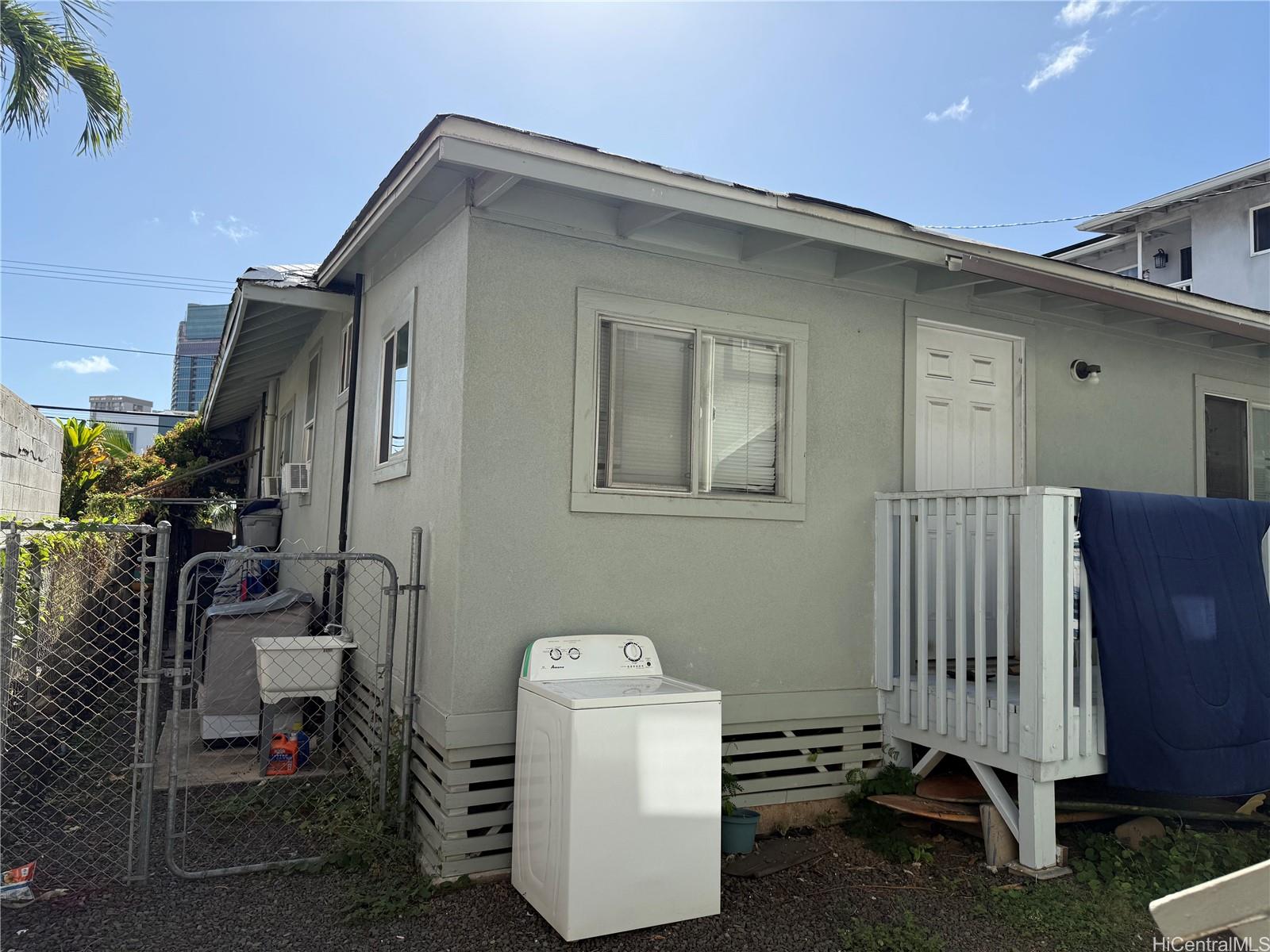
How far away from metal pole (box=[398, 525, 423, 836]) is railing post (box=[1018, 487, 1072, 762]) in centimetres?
290

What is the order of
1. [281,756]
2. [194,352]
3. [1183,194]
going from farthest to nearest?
[194,352], [1183,194], [281,756]

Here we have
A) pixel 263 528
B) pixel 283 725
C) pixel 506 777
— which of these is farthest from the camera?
pixel 263 528

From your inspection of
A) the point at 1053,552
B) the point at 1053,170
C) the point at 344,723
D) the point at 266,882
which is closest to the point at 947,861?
the point at 1053,552

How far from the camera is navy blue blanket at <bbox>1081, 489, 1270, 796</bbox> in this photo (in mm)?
4125

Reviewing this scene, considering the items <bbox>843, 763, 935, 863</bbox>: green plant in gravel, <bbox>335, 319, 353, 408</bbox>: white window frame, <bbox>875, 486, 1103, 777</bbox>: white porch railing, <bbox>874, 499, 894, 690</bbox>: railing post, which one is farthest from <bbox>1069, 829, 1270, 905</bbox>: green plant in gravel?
<bbox>335, 319, 353, 408</bbox>: white window frame

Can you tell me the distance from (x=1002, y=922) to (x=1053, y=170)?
11991mm

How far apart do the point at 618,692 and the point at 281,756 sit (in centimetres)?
288

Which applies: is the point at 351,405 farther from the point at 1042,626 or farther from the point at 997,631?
the point at 1042,626

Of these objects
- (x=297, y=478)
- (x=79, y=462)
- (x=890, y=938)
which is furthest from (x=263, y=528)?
(x=890, y=938)

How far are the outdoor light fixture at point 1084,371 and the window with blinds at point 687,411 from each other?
2.41 metres

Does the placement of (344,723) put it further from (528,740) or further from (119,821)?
(528,740)

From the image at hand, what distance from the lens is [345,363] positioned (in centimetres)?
675

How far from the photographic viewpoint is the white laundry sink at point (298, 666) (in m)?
5.32

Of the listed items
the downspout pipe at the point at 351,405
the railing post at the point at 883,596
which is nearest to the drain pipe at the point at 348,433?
the downspout pipe at the point at 351,405
